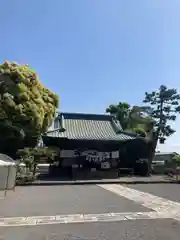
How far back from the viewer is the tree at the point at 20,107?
24.3 meters

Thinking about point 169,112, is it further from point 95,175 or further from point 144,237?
point 144,237

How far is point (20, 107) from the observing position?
2488 cm

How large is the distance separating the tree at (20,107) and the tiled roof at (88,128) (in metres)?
1.77

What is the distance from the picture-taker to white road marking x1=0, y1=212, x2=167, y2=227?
27.4 feet

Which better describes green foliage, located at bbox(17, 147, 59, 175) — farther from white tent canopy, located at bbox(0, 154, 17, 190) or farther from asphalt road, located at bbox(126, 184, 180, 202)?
asphalt road, located at bbox(126, 184, 180, 202)

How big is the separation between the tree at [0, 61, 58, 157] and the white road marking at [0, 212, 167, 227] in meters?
16.1

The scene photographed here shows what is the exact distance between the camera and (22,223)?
27.1ft

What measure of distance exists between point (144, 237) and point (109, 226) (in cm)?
133

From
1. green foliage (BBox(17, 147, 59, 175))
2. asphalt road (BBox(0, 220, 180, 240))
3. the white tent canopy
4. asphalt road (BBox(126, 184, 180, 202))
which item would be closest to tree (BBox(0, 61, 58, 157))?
green foliage (BBox(17, 147, 59, 175))

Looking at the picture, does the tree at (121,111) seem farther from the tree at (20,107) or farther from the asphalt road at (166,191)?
the asphalt road at (166,191)

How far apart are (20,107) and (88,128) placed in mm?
7377

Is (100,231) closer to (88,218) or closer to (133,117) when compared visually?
(88,218)

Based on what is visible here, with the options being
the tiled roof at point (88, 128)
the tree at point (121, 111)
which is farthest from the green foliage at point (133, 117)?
the tiled roof at point (88, 128)

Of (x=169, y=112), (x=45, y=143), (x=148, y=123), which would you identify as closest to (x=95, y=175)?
(x=45, y=143)
